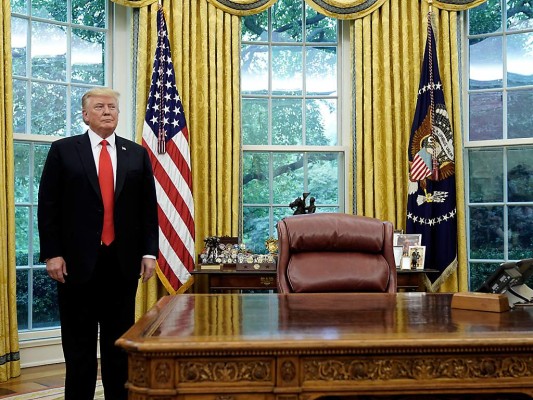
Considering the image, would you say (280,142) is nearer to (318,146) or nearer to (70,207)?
(318,146)

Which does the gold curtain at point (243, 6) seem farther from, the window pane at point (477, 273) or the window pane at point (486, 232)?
the window pane at point (477, 273)

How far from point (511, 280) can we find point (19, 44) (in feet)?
11.5

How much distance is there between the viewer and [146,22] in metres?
4.49

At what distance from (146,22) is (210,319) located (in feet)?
10.3

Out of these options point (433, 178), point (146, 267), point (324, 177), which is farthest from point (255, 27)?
point (146, 267)

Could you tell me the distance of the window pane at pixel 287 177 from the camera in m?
4.91

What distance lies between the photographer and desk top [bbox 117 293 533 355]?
1.48 meters

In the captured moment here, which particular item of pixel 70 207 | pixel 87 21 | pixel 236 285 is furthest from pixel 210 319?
pixel 87 21

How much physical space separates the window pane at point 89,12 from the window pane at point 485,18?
2686mm

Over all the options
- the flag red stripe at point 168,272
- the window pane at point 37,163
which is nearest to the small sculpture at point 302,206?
the flag red stripe at point 168,272

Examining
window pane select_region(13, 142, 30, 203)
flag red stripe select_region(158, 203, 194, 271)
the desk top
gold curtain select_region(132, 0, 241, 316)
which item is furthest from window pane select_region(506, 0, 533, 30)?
window pane select_region(13, 142, 30, 203)

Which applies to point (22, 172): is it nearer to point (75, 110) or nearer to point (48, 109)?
point (48, 109)

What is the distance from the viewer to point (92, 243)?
2.63m

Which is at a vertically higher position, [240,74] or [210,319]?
[240,74]
